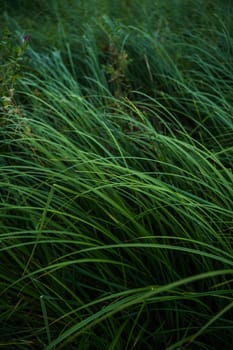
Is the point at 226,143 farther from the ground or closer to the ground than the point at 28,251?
closer to the ground

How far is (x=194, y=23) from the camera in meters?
2.99

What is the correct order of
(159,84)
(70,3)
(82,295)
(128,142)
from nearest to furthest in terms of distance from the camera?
1. (82,295)
2. (128,142)
3. (159,84)
4. (70,3)

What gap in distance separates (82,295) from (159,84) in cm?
150

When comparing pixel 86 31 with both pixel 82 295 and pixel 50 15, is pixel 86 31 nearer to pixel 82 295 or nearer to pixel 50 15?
pixel 50 15

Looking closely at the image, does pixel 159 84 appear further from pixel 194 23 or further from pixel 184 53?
pixel 194 23

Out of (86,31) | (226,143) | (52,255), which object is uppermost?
(86,31)

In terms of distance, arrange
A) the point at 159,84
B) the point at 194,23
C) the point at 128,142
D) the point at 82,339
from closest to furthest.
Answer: the point at 82,339 → the point at 128,142 → the point at 159,84 → the point at 194,23

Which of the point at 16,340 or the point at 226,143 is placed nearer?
the point at 16,340

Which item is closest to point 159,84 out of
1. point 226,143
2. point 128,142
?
point 226,143

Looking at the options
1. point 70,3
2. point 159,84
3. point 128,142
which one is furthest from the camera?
point 70,3

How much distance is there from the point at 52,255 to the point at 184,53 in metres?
1.73

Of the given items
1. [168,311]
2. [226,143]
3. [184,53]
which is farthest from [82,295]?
[184,53]

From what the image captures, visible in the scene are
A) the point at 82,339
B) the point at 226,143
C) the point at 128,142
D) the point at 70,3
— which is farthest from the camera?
the point at 70,3

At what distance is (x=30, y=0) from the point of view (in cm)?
338
